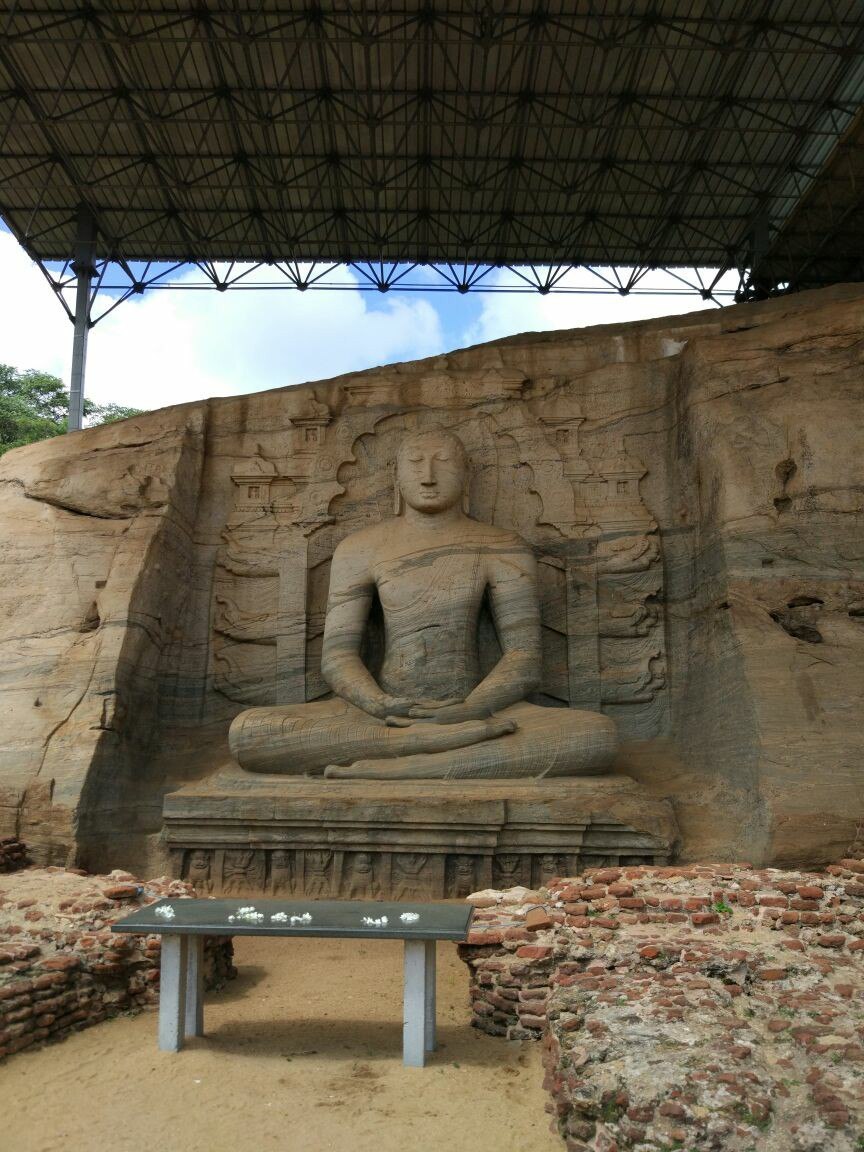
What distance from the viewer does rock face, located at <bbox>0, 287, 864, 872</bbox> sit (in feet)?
25.7

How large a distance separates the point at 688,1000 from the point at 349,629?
5178mm

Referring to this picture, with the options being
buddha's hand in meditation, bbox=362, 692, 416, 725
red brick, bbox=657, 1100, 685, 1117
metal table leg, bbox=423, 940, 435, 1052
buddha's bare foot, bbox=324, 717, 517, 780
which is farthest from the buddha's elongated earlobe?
red brick, bbox=657, 1100, 685, 1117

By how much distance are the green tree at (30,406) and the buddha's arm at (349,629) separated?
1443 cm

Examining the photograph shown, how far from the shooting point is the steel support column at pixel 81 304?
16234 millimetres

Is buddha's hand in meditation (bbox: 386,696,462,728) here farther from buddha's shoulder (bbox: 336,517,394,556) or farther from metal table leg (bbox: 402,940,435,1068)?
metal table leg (bbox: 402,940,435,1068)

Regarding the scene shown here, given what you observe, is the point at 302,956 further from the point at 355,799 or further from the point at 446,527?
the point at 446,527

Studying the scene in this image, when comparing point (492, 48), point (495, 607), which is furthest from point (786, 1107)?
point (492, 48)

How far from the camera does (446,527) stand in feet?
31.8

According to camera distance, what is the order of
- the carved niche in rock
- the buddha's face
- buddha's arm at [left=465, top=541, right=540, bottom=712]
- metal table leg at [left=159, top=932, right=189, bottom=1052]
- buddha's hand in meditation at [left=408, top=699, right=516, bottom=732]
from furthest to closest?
the buddha's face
the carved niche in rock
buddha's arm at [left=465, top=541, right=540, bottom=712]
buddha's hand in meditation at [left=408, top=699, right=516, bottom=732]
metal table leg at [left=159, top=932, right=189, bottom=1052]

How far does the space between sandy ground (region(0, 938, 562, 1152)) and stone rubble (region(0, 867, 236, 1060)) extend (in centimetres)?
11

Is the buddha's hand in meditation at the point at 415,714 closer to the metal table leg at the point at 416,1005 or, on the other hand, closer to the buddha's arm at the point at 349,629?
the buddha's arm at the point at 349,629

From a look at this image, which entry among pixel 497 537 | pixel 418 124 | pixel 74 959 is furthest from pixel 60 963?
pixel 418 124

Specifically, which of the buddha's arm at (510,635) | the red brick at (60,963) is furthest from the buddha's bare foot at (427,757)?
the red brick at (60,963)

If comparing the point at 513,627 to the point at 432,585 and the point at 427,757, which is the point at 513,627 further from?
the point at 427,757
